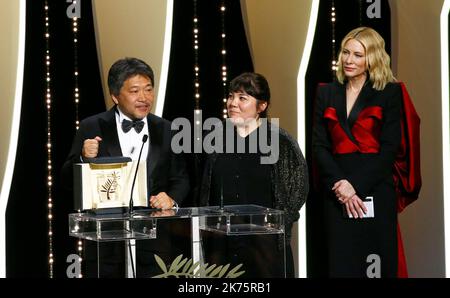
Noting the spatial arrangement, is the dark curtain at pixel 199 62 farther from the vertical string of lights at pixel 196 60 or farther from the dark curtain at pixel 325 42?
the dark curtain at pixel 325 42

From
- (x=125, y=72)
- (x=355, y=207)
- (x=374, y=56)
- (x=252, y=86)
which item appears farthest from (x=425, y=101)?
(x=125, y=72)

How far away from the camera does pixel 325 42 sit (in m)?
6.10

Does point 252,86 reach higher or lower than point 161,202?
higher

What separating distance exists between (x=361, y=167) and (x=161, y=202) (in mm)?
1155

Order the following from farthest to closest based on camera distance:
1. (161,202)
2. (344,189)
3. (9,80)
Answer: (9,80)
(344,189)
(161,202)

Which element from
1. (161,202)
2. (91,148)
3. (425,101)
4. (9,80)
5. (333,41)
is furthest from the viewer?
(333,41)

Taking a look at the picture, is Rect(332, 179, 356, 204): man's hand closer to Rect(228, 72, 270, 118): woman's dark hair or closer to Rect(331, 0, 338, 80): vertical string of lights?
Rect(228, 72, 270, 118): woman's dark hair

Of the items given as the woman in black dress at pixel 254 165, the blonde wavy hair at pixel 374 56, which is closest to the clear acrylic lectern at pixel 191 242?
the woman in black dress at pixel 254 165

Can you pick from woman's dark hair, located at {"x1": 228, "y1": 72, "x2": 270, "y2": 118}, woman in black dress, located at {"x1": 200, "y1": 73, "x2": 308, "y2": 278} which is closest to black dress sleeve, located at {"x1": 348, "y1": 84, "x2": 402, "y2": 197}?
woman in black dress, located at {"x1": 200, "y1": 73, "x2": 308, "y2": 278}

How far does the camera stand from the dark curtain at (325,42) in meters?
6.05

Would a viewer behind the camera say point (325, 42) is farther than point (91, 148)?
Yes

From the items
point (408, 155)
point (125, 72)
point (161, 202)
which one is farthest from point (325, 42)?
point (161, 202)

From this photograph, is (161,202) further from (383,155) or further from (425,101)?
(425,101)

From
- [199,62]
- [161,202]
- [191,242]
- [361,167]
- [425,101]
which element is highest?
[199,62]
